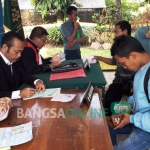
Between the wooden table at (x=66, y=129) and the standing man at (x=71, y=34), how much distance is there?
86.1 inches

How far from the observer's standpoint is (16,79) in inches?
84.8

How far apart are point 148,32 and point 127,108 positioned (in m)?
1.63

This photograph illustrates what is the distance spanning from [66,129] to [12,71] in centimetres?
105

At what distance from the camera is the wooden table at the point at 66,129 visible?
1141mm

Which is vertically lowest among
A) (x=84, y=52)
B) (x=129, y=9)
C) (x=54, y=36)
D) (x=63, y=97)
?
(x=84, y=52)

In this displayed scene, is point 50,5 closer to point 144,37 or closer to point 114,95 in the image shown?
point 144,37

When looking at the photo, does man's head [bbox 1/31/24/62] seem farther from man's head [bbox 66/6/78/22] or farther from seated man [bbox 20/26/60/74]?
man's head [bbox 66/6/78/22]

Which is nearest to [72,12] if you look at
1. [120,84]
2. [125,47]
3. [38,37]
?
[38,37]

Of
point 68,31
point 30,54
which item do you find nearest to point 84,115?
point 30,54

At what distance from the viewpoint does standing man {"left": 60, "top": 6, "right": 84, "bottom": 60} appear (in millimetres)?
3702

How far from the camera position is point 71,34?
374 centimetres

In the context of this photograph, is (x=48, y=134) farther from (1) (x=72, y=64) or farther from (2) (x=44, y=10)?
(2) (x=44, y=10)

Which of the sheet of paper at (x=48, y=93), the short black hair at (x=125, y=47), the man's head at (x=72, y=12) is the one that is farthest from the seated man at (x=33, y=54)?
the short black hair at (x=125, y=47)

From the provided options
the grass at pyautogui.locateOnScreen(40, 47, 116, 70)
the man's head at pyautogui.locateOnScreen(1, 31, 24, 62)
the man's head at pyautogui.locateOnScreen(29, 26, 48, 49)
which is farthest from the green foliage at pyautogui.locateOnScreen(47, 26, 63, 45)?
the man's head at pyautogui.locateOnScreen(1, 31, 24, 62)
